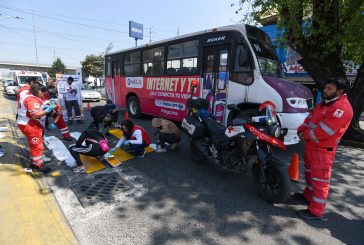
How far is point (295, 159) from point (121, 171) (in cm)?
314

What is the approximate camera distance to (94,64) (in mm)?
44031

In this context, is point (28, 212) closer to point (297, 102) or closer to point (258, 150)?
point (258, 150)

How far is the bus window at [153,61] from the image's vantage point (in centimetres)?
818

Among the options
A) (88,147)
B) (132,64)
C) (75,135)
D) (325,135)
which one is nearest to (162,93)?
(132,64)

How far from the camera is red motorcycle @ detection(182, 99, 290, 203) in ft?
11.0

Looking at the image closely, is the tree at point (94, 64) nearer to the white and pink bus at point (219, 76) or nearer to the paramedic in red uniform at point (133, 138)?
the white and pink bus at point (219, 76)

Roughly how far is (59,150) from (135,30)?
70.5 ft

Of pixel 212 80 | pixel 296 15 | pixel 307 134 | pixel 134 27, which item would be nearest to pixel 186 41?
pixel 212 80

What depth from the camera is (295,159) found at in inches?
163

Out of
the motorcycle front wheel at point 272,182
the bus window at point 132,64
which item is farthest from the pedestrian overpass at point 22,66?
the motorcycle front wheel at point 272,182

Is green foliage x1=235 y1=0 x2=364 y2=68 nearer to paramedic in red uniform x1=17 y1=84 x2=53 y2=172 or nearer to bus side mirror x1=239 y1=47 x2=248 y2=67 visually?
bus side mirror x1=239 y1=47 x2=248 y2=67

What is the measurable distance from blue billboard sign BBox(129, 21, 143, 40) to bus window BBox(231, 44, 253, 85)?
2042cm

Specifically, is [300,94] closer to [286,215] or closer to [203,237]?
[286,215]

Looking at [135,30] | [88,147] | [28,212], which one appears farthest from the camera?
[135,30]
